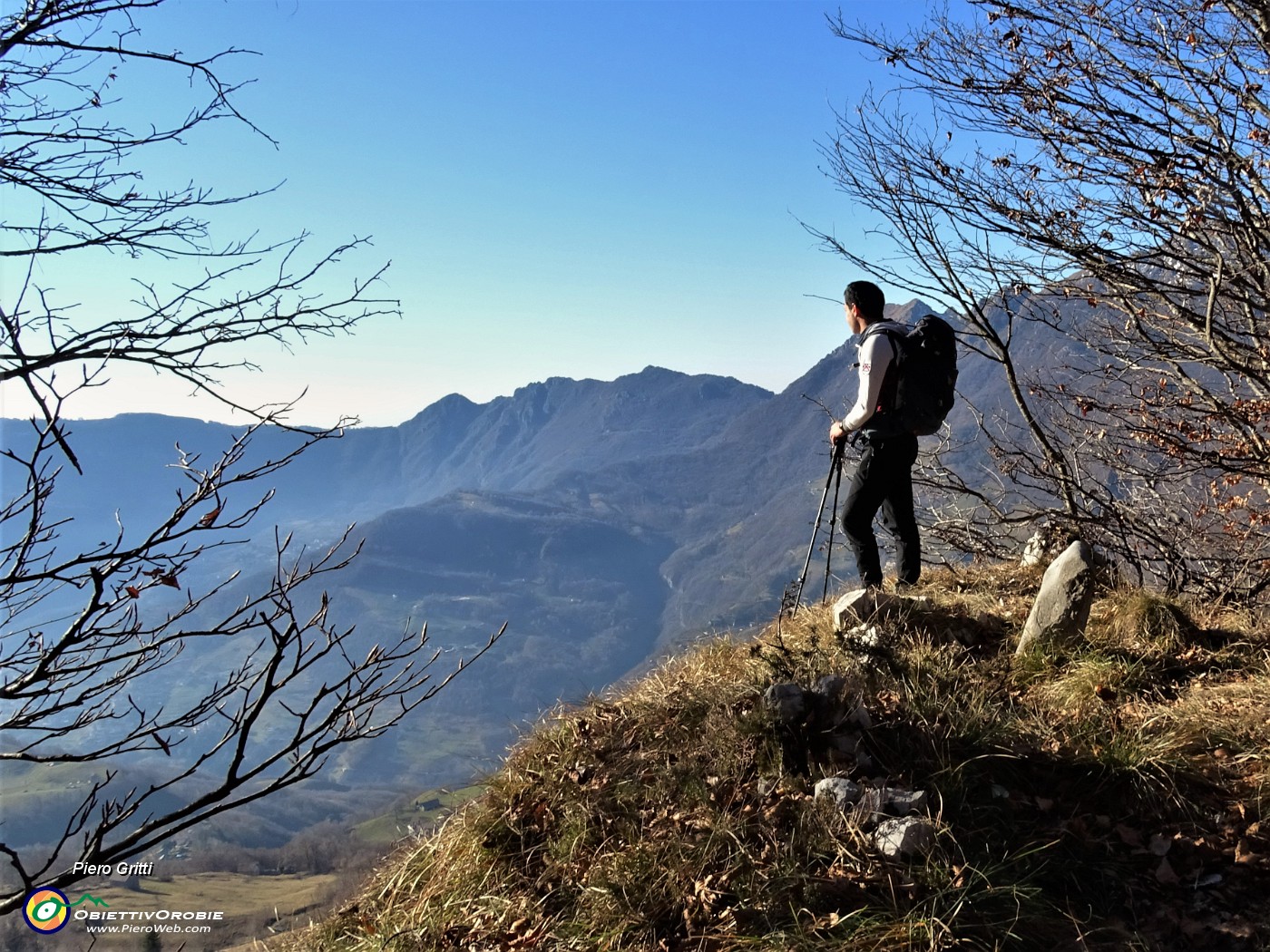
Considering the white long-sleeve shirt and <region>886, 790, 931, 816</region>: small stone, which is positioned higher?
A: the white long-sleeve shirt

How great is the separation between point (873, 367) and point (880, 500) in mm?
1095

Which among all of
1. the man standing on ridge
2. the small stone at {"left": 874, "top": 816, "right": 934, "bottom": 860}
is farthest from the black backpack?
the small stone at {"left": 874, "top": 816, "right": 934, "bottom": 860}

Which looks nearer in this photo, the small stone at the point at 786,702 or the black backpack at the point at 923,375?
the small stone at the point at 786,702

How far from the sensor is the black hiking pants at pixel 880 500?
5816 mm

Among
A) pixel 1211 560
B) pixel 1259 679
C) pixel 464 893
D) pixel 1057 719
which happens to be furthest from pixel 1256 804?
pixel 1211 560

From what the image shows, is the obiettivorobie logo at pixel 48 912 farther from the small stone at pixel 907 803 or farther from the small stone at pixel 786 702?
the small stone at pixel 907 803

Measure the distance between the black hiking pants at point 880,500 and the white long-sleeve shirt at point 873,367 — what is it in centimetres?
24

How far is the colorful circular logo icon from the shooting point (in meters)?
4.49

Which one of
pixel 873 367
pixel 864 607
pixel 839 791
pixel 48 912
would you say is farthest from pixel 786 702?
pixel 48 912

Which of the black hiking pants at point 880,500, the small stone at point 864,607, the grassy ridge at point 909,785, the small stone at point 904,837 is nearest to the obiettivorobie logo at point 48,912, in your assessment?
the grassy ridge at point 909,785

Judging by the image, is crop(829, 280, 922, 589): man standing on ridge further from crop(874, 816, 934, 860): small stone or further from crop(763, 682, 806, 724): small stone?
crop(874, 816, 934, 860): small stone

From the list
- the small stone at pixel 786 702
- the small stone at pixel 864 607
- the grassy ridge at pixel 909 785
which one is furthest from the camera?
the small stone at pixel 864 607

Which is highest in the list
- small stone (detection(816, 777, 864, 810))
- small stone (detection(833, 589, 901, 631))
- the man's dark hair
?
the man's dark hair

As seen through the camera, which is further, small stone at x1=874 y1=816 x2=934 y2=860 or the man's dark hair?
the man's dark hair
